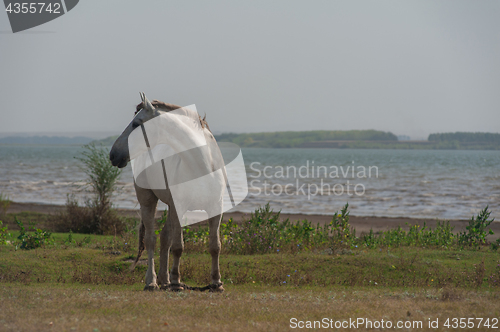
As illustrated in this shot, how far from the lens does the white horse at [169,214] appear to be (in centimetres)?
608

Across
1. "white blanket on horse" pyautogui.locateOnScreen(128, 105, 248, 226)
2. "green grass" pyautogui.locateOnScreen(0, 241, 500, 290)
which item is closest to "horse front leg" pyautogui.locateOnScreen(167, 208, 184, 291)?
"white blanket on horse" pyautogui.locateOnScreen(128, 105, 248, 226)

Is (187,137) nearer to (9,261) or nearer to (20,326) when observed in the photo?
(20,326)

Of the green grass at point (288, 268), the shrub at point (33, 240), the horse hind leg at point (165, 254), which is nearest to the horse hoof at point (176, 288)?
the horse hind leg at point (165, 254)

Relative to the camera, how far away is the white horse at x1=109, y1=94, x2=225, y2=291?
6.08m

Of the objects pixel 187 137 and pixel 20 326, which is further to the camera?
pixel 187 137

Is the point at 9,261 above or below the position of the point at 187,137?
below

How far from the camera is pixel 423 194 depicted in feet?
115

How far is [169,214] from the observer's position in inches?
291

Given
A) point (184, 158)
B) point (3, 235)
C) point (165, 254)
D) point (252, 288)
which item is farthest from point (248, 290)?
point (3, 235)

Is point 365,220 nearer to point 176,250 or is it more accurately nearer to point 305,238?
point 305,238

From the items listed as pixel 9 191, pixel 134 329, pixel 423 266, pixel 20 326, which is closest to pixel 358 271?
pixel 423 266

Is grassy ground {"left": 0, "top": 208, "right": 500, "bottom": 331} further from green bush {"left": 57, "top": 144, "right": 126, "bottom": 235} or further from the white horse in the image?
green bush {"left": 57, "top": 144, "right": 126, "bottom": 235}

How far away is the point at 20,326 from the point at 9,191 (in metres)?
33.5

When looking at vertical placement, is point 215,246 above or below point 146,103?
below
